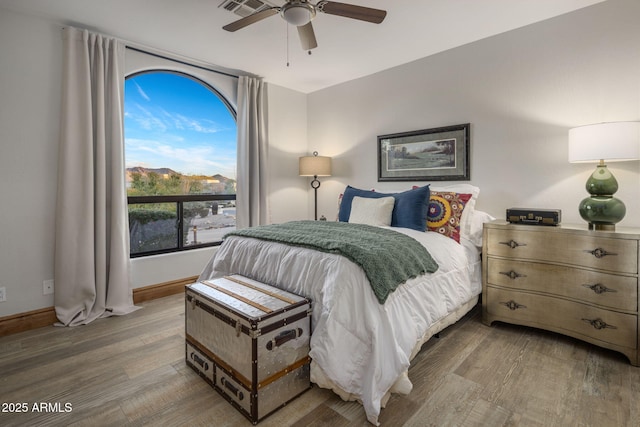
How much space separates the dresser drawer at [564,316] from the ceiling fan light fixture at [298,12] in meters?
2.32

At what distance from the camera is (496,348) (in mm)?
2195

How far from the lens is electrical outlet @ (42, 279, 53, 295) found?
8.69 ft

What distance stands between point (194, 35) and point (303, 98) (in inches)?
75.4

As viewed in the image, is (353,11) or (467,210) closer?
(353,11)

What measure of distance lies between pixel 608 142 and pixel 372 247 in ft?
5.39

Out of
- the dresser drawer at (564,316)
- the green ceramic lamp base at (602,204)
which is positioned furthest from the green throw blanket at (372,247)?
the green ceramic lamp base at (602,204)

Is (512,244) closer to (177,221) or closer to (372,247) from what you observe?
(372,247)

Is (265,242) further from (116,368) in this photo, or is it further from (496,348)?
(496,348)

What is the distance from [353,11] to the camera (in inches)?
79.2

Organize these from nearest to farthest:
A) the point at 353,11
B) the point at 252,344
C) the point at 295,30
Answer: the point at 252,344 < the point at 353,11 < the point at 295,30

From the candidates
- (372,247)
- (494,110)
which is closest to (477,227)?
(494,110)


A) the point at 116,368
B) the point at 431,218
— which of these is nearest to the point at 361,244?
the point at 431,218

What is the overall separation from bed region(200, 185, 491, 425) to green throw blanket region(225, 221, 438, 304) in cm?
4

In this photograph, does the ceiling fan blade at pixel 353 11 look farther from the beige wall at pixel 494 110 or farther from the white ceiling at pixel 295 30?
the beige wall at pixel 494 110
